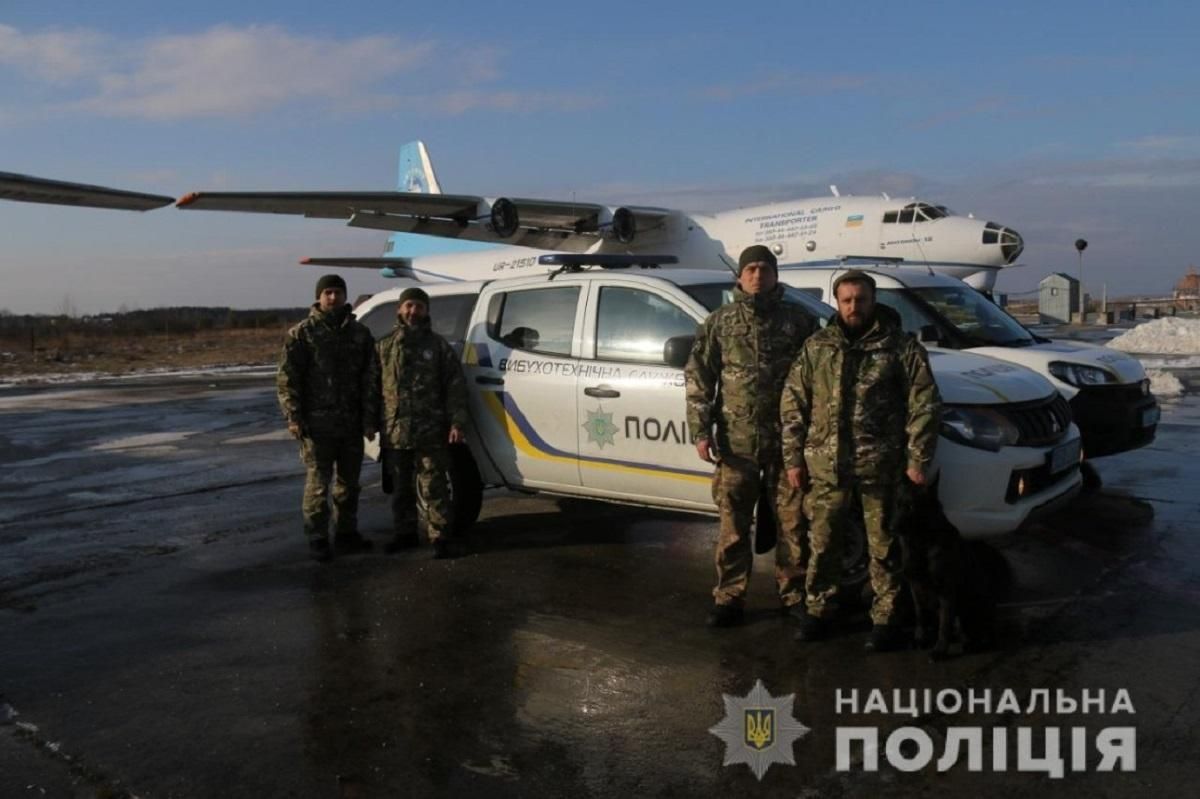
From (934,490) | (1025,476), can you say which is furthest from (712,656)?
(1025,476)

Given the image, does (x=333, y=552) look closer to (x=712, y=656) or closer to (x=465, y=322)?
(x=465, y=322)

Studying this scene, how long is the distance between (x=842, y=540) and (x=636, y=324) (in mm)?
1965

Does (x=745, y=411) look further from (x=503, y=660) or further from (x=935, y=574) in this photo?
(x=503, y=660)

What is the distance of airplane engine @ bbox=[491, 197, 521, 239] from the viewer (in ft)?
72.8

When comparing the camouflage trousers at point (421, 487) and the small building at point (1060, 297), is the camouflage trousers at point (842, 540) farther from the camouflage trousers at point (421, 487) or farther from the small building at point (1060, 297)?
the small building at point (1060, 297)

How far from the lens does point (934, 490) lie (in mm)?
4430

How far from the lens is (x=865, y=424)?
4387mm

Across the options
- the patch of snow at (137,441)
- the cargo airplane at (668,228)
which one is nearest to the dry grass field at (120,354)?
the cargo airplane at (668,228)

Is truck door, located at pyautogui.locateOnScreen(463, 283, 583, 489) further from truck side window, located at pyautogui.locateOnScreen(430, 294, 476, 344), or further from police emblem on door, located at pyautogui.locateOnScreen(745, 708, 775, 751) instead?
police emblem on door, located at pyautogui.locateOnScreen(745, 708, 775, 751)

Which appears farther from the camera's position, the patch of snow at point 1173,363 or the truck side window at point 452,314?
the patch of snow at point 1173,363

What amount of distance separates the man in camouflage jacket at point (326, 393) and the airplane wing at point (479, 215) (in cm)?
1441

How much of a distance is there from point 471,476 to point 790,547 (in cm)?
259

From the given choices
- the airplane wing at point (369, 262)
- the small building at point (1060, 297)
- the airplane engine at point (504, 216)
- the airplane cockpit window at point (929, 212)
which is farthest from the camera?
the small building at point (1060, 297)

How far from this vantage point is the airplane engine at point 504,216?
22.2 m
